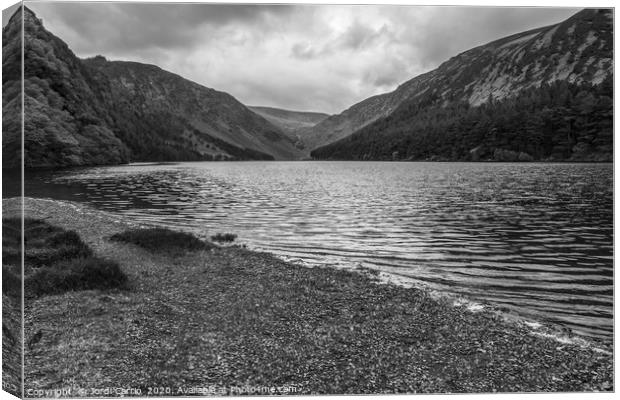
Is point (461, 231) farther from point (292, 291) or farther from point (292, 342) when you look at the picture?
point (292, 342)

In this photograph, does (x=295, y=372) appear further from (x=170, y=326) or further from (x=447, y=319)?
(x=447, y=319)

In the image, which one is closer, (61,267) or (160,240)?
(61,267)

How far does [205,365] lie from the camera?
30.9 feet

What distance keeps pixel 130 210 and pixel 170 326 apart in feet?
97.6

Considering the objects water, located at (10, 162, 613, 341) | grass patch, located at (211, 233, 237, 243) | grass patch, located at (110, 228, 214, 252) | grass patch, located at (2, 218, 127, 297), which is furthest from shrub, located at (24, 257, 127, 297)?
grass patch, located at (211, 233, 237, 243)

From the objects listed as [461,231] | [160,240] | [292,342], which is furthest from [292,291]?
[461,231]

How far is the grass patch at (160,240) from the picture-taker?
22672 millimetres

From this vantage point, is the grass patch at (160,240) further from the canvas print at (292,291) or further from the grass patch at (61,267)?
the grass patch at (61,267)

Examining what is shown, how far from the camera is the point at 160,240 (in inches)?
920

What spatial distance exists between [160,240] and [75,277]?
8561mm

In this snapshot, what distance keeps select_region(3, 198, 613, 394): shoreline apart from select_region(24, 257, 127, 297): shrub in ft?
1.94

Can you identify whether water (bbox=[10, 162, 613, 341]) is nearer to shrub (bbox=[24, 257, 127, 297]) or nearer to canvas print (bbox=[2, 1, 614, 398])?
canvas print (bbox=[2, 1, 614, 398])

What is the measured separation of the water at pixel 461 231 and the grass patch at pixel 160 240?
4.01m

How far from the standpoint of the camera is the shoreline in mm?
9055
